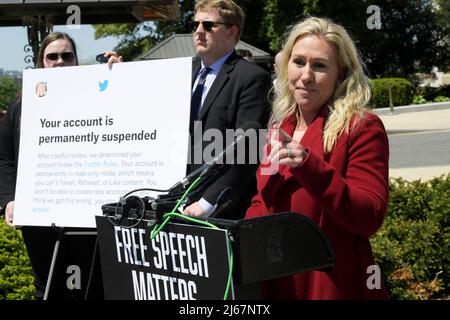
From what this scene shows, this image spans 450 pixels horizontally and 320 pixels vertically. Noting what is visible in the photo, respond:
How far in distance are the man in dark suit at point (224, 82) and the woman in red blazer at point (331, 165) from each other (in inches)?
34.5

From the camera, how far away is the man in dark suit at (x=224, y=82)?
3.25 metres

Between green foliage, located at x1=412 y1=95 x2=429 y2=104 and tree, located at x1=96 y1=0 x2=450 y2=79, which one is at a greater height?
tree, located at x1=96 y1=0 x2=450 y2=79

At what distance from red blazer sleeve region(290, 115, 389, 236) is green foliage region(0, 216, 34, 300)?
10.6 feet

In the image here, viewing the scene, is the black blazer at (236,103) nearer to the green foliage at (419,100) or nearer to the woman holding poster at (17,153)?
the woman holding poster at (17,153)

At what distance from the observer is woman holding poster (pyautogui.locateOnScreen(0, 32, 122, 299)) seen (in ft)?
12.5

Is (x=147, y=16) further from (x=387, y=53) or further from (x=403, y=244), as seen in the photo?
(x=387, y=53)

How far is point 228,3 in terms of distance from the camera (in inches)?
136

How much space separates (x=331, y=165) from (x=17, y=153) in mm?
2283

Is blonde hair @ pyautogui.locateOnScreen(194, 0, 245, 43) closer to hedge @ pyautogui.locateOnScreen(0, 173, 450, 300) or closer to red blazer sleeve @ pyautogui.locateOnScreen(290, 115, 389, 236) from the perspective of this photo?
red blazer sleeve @ pyautogui.locateOnScreen(290, 115, 389, 236)

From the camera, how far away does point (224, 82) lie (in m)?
3.35

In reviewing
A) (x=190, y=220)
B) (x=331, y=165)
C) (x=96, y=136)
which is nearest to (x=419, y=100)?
(x=96, y=136)

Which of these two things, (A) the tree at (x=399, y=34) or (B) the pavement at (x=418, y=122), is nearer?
(B) the pavement at (x=418, y=122)

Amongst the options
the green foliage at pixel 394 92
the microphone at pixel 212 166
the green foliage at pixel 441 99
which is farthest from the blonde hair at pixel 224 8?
the green foliage at pixel 441 99

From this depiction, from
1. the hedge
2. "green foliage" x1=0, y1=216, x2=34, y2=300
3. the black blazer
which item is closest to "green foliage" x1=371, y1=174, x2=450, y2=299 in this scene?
the hedge
